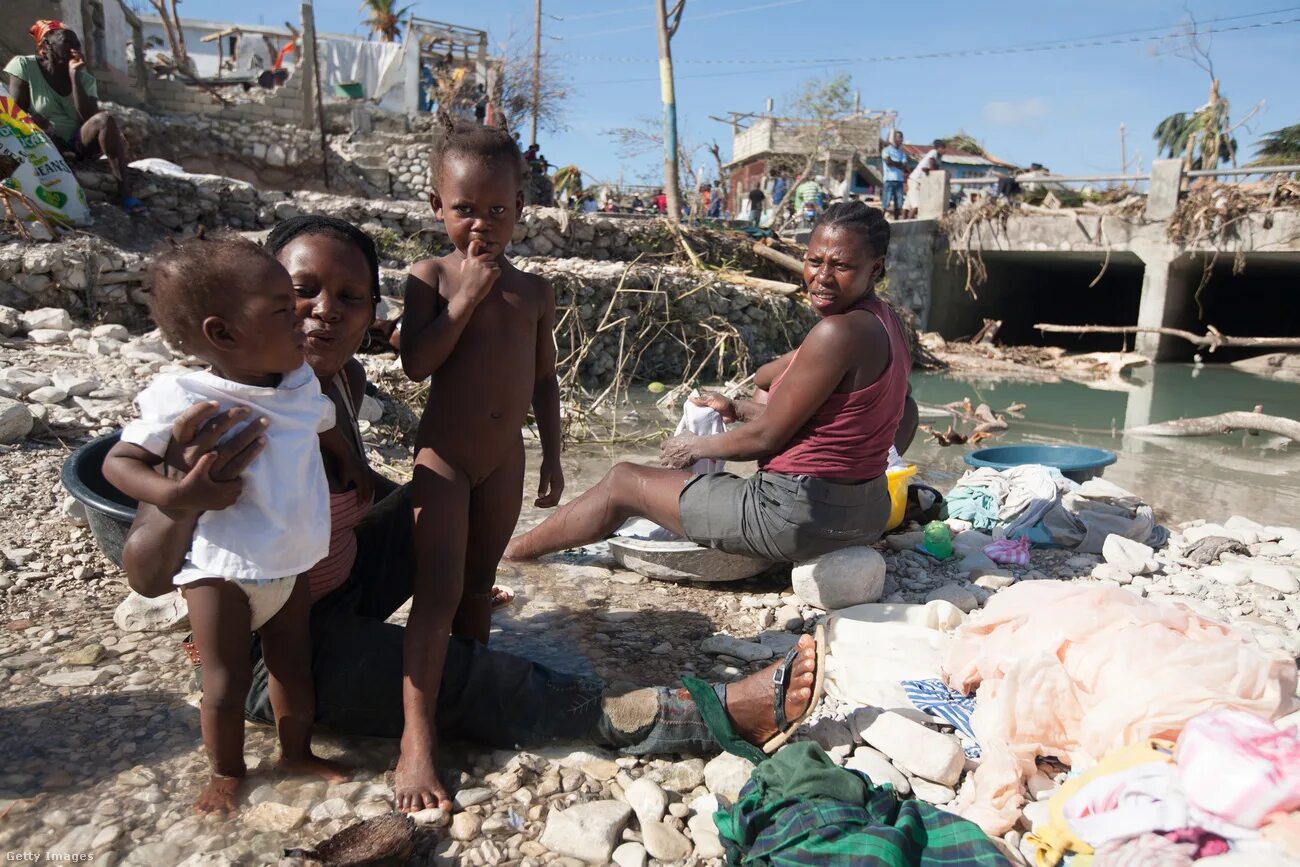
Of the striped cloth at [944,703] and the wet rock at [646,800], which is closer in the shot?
the wet rock at [646,800]

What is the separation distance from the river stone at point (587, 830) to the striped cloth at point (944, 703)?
903 mm

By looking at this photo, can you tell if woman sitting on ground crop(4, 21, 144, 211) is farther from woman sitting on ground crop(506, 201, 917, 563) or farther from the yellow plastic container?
the yellow plastic container

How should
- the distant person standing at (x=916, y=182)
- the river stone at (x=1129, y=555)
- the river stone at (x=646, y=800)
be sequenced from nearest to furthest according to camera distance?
the river stone at (x=646, y=800), the river stone at (x=1129, y=555), the distant person standing at (x=916, y=182)

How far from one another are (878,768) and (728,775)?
37 cm

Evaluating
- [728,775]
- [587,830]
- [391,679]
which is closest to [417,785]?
[391,679]

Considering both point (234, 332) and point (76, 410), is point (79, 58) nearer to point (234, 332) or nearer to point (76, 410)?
point (76, 410)

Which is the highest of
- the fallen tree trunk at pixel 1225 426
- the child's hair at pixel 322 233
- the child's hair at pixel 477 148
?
the child's hair at pixel 477 148

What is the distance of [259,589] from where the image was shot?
1626 millimetres

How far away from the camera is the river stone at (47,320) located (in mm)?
5680

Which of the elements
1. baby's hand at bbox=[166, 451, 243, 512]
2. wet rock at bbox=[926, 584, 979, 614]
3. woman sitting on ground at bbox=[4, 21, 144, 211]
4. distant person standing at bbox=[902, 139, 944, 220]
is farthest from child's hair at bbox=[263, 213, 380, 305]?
distant person standing at bbox=[902, 139, 944, 220]

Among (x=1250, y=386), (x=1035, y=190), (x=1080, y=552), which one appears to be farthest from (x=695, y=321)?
(x=1035, y=190)

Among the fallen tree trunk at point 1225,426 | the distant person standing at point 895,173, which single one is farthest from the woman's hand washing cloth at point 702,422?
the distant person standing at point 895,173

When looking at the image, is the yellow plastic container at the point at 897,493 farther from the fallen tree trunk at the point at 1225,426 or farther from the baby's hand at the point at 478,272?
the fallen tree trunk at the point at 1225,426

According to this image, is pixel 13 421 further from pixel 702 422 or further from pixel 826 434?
pixel 826 434
